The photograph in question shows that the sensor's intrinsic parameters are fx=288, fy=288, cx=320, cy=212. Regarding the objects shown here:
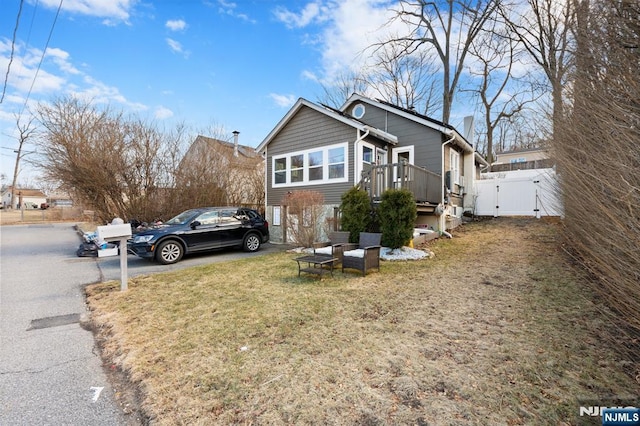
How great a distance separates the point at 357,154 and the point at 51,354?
9648 millimetres

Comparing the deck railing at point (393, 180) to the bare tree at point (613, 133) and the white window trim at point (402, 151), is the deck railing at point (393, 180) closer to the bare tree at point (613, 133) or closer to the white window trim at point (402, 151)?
the white window trim at point (402, 151)

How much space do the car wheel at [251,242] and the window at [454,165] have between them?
9.01 metres

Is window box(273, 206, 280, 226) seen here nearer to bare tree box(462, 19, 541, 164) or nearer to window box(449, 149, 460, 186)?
window box(449, 149, 460, 186)

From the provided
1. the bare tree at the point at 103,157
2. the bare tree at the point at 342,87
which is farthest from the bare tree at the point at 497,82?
the bare tree at the point at 103,157

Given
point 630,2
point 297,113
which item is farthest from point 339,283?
point 297,113

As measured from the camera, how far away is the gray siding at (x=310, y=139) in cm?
1144

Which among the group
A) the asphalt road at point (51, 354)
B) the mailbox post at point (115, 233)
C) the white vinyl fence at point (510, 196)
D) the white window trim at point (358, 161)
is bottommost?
the asphalt road at point (51, 354)

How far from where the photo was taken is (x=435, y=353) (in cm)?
318

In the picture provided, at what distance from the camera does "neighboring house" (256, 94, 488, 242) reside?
11102 millimetres

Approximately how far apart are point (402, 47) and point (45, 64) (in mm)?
19307

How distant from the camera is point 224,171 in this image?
16.5m

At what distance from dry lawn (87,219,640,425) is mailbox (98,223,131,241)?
1.17 m

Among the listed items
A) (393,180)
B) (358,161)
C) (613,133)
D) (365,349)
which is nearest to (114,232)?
(365,349)

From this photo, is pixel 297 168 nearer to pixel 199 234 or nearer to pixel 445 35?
pixel 199 234
